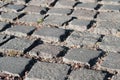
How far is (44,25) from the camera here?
3.99 m

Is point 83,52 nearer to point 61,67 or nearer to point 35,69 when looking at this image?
point 61,67

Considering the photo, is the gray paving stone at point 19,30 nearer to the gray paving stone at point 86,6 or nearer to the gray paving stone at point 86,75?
the gray paving stone at point 86,6

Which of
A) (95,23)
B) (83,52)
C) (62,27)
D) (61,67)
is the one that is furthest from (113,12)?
(61,67)

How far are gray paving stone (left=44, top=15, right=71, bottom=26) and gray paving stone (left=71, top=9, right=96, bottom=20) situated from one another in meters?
0.14

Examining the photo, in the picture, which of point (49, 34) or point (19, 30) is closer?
point (49, 34)

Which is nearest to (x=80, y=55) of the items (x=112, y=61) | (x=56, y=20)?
(x=112, y=61)

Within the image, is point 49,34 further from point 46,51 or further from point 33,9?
point 33,9

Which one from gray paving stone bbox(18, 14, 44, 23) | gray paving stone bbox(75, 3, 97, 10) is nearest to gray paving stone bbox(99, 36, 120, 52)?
gray paving stone bbox(75, 3, 97, 10)

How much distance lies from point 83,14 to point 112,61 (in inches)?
49.7

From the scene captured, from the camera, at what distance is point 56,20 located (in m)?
4.07

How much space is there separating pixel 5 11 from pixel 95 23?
4.92 feet

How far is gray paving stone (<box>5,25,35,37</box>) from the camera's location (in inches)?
149

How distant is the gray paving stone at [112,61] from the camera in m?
2.99

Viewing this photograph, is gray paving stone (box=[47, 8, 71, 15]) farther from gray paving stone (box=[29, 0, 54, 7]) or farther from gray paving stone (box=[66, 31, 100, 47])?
gray paving stone (box=[66, 31, 100, 47])
